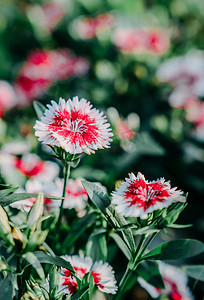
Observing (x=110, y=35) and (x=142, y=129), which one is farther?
(x=110, y=35)

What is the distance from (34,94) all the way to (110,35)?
1.67 ft

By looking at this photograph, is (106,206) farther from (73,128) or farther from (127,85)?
(127,85)

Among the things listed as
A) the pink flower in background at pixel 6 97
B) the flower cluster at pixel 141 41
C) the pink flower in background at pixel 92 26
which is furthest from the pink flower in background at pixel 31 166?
the pink flower in background at pixel 92 26

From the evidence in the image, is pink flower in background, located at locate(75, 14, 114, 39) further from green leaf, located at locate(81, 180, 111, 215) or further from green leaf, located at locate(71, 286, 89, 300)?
green leaf, located at locate(71, 286, 89, 300)

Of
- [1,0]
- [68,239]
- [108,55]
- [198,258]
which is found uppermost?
[1,0]

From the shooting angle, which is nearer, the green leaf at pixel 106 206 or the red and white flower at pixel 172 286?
the green leaf at pixel 106 206

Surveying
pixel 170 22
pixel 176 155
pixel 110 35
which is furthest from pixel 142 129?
pixel 170 22

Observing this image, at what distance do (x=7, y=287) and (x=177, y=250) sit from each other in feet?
0.81

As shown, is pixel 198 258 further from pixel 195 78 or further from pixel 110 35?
pixel 110 35

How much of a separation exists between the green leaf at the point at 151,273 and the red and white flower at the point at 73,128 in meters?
0.25

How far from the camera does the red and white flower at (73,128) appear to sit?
442 millimetres

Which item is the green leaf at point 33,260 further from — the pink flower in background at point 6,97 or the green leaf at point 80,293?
the pink flower in background at point 6,97

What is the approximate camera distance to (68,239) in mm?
563

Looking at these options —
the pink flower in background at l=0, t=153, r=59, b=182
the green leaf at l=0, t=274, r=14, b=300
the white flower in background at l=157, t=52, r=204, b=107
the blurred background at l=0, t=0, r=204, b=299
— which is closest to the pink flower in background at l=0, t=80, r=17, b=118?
the blurred background at l=0, t=0, r=204, b=299
